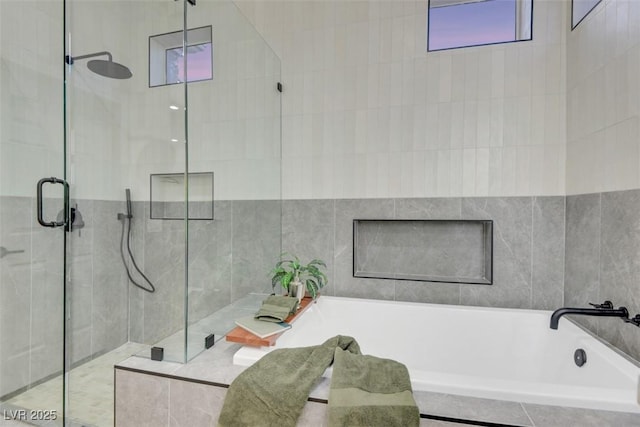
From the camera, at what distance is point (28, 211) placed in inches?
74.8

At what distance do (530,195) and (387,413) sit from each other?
70.6 inches

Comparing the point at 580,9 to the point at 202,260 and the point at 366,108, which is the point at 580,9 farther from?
the point at 202,260

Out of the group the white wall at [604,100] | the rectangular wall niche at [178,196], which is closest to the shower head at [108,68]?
the rectangular wall niche at [178,196]

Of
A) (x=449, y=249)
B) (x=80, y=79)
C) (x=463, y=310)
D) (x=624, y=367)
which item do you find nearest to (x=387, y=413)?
(x=624, y=367)

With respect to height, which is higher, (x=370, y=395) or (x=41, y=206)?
(x=41, y=206)

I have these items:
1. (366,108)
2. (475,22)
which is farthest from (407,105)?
(475,22)

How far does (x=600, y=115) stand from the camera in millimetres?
1683

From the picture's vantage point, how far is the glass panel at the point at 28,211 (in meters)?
1.83

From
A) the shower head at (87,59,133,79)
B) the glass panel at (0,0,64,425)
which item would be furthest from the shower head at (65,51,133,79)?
the glass panel at (0,0,64,425)

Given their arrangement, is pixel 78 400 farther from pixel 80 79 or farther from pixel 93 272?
pixel 80 79

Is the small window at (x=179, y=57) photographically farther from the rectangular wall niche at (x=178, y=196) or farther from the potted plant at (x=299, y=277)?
the potted plant at (x=299, y=277)

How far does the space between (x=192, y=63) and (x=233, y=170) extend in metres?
0.72

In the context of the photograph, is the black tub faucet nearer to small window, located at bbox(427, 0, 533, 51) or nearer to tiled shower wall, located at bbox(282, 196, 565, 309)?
tiled shower wall, located at bbox(282, 196, 565, 309)

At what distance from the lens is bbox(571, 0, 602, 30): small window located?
1760 mm
